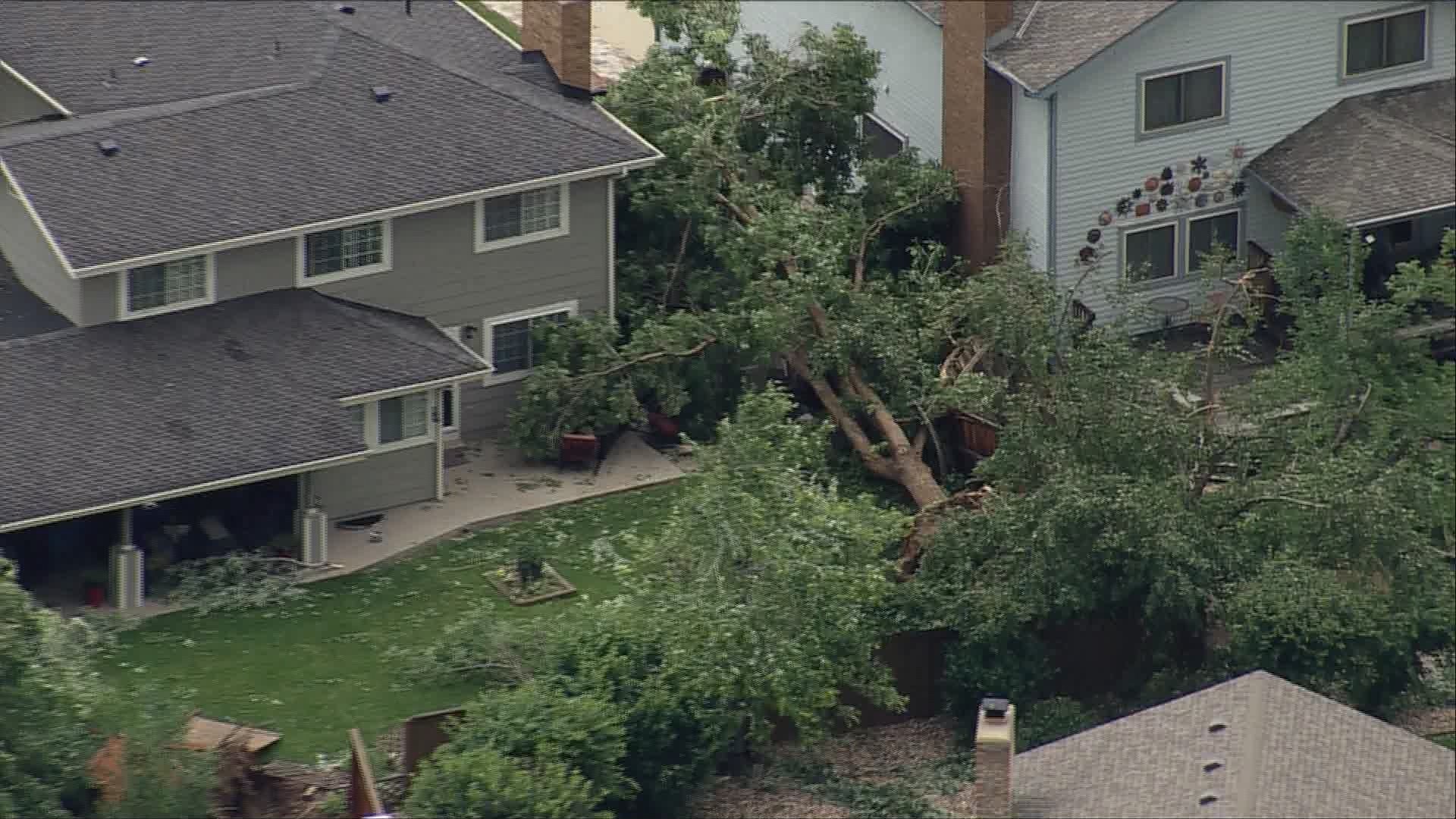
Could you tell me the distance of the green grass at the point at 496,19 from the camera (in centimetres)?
6309

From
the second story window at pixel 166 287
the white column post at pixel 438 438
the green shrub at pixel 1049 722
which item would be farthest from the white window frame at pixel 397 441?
the green shrub at pixel 1049 722

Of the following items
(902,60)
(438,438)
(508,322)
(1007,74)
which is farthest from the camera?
(902,60)

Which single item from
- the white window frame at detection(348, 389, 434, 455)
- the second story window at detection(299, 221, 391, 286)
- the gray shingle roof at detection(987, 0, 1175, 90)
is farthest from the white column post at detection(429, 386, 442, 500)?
the gray shingle roof at detection(987, 0, 1175, 90)

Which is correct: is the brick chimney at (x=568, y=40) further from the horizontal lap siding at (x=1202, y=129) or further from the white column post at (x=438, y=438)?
the horizontal lap siding at (x=1202, y=129)

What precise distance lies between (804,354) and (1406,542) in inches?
426

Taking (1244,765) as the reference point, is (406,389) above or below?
above

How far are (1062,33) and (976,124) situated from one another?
208cm

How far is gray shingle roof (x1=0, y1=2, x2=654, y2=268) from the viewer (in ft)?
140

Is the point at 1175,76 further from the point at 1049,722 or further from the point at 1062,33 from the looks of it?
the point at 1049,722

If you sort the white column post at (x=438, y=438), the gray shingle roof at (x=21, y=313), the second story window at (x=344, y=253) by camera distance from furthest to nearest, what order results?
the second story window at (x=344, y=253) < the white column post at (x=438, y=438) < the gray shingle roof at (x=21, y=313)

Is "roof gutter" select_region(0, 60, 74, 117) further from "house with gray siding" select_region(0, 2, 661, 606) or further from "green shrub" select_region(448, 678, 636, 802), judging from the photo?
"green shrub" select_region(448, 678, 636, 802)

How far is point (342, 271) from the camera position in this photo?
44.4 meters

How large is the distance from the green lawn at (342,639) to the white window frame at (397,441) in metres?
1.65

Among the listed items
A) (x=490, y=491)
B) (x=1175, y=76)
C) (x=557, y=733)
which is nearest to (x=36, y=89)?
(x=490, y=491)
